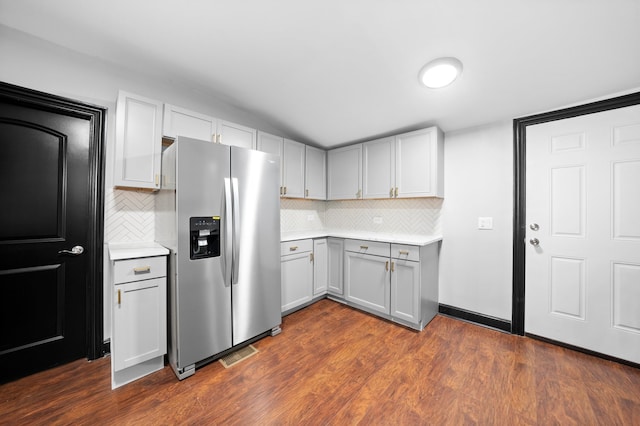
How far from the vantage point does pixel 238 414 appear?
4.81 feet

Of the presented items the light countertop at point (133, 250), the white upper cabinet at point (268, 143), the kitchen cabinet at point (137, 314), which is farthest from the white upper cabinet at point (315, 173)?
the kitchen cabinet at point (137, 314)

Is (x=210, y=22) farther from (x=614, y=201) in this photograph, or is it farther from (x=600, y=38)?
(x=614, y=201)

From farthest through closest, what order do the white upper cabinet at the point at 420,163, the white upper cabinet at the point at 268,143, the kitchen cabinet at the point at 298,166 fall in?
the kitchen cabinet at the point at 298,166
the white upper cabinet at the point at 268,143
the white upper cabinet at the point at 420,163

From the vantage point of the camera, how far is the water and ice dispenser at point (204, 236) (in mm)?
1829

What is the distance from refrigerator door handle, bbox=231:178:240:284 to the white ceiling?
1.09 metres

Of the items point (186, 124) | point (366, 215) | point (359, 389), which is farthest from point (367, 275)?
point (186, 124)

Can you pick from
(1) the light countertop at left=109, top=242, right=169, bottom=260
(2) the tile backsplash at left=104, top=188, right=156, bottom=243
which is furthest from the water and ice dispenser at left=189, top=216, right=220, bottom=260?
(2) the tile backsplash at left=104, top=188, right=156, bottom=243

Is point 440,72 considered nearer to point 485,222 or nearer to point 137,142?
point 485,222

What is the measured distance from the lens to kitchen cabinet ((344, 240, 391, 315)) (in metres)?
2.71

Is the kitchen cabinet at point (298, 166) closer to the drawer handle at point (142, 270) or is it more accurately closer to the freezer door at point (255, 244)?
the freezer door at point (255, 244)

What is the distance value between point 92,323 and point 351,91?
10.3 ft

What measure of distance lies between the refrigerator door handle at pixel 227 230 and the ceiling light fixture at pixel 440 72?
1902 mm

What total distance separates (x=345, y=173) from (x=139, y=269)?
259cm

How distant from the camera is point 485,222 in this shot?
2582 mm
